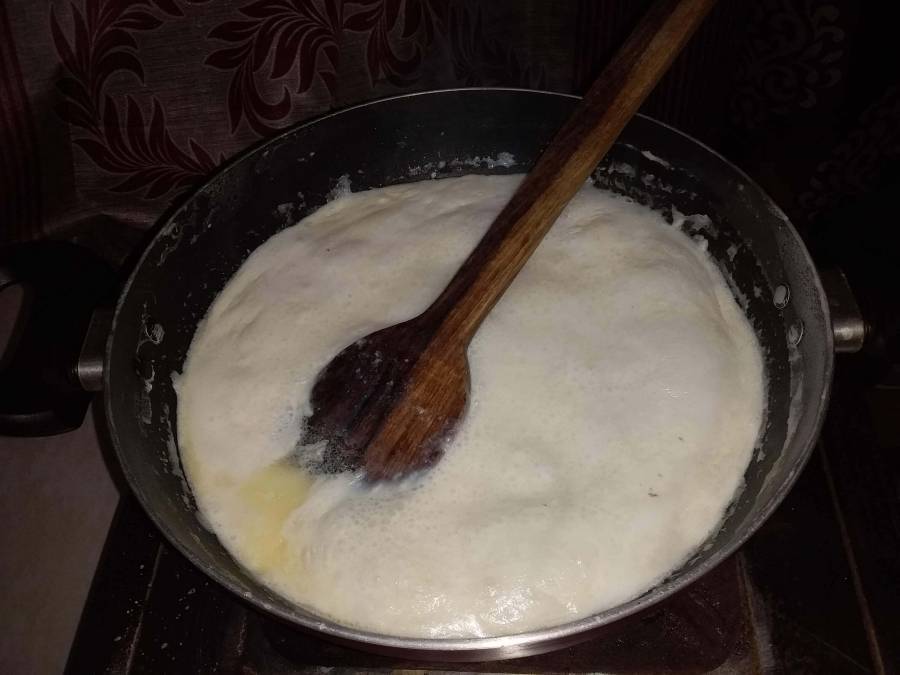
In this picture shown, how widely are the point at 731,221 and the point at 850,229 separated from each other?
0.39 m

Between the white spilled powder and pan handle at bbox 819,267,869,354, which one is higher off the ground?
pan handle at bbox 819,267,869,354

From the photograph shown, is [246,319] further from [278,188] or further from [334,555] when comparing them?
[334,555]

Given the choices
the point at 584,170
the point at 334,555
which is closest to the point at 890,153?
the point at 584,170

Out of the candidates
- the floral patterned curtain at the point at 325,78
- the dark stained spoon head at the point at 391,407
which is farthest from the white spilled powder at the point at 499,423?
the floral patterned curtain at the point at 325,78

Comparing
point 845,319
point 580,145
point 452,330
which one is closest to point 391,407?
point 452,330

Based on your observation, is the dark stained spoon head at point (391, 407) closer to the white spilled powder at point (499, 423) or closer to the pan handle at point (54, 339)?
the white spilled powder at point (499, 423)

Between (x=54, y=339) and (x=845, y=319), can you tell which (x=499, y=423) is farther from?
(x=54, y=339)

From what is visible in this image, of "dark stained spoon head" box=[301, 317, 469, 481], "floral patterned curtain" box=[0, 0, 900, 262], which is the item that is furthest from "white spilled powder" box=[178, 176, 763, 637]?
"floral patterned curtain" box=[0, 0, 900, 262]

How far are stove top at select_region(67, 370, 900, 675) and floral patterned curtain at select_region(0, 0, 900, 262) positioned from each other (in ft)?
1.60

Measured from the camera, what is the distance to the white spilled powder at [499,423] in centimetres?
66

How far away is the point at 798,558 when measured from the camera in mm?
788

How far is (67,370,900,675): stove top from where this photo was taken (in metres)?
0.73

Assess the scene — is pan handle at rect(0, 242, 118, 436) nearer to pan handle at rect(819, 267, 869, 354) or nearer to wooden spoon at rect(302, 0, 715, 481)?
wooden spoon at rect(302, 0, 715, 481)

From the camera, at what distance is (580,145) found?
782mm
